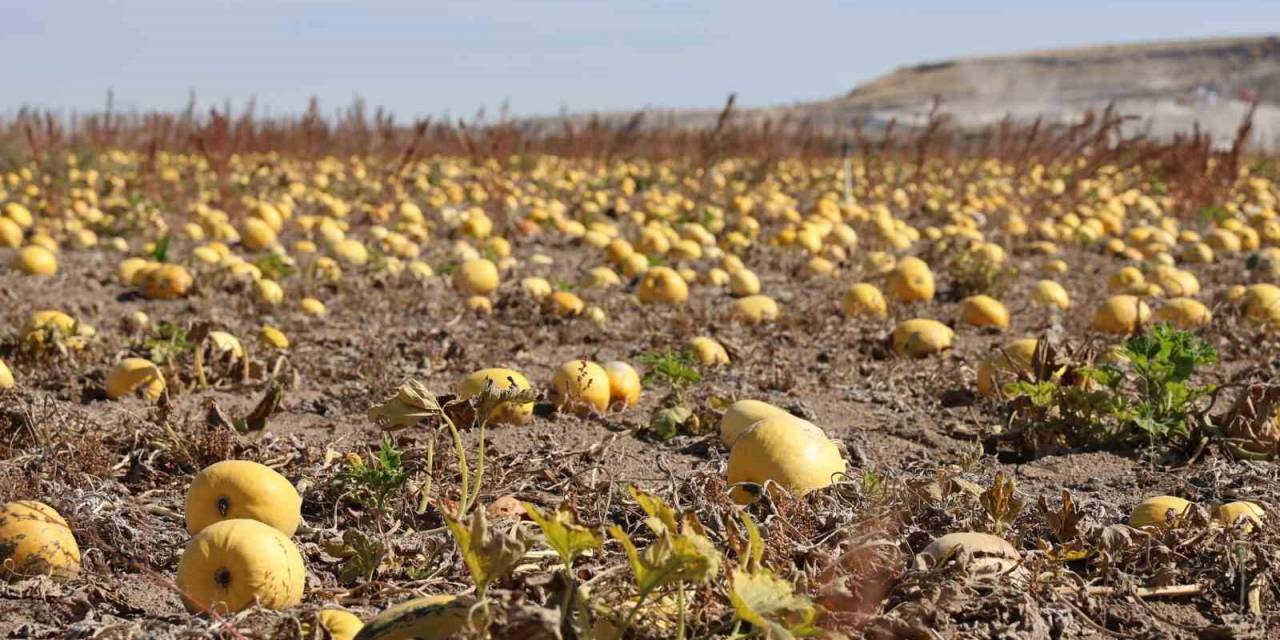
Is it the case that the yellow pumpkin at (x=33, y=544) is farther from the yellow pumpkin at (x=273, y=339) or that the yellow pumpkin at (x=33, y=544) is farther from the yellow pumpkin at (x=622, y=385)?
the yellow pumpkin at (x=273, y=339)

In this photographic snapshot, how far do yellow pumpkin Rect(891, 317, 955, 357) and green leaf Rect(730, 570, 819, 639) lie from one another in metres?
4.05

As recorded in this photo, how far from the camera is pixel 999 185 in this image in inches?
659

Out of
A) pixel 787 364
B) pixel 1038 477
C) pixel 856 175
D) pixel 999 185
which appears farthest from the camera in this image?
pixel 856 175

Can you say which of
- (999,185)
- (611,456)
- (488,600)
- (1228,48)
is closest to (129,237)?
(611,456)

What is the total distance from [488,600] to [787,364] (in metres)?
3.76

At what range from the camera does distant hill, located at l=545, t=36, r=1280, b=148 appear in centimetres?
6531

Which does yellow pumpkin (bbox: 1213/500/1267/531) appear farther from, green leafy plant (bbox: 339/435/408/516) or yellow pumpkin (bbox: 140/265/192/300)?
yellow pumpkin (bbox: 140/265/192/300)

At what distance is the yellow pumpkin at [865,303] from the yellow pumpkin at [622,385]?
236 cm

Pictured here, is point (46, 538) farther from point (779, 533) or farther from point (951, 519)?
point (951, 519)

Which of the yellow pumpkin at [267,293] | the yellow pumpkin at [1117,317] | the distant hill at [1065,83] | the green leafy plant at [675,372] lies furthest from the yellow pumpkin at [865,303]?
the distant hill at [1065,83]

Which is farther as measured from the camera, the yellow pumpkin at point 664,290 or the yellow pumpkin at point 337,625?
the yellow pumpkin at point 664,290

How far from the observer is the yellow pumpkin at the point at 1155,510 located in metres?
3.35

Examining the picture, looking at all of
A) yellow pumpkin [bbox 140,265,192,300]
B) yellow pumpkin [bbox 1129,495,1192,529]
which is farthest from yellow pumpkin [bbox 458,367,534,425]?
yellow pumpkin [bbox 140,265,192,300]

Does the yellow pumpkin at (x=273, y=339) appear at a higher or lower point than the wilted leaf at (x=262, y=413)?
lower
